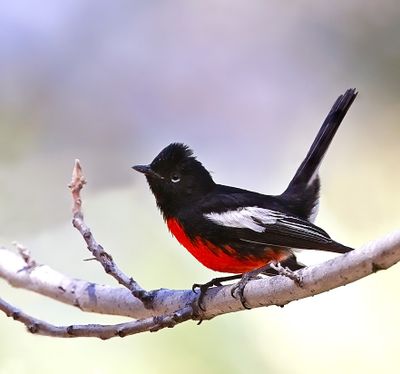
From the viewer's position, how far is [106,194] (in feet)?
10.4

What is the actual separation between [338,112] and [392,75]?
2.93ft

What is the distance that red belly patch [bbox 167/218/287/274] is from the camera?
2.11 meters

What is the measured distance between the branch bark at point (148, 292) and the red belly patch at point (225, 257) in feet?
0.56

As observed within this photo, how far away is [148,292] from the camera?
2.01m

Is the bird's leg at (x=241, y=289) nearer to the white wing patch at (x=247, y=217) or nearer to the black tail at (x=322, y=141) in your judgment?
the white wing patch at (x=247, y=217)

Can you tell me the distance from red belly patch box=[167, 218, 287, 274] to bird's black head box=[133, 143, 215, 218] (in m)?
0.09

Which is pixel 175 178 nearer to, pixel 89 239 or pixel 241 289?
pixel 89 239

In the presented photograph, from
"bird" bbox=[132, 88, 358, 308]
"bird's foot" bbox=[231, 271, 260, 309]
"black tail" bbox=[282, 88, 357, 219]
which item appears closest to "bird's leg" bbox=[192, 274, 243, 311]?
"bird" bbox=[132, 88, 358, 308]

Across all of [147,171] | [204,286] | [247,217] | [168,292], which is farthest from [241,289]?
[147,171]

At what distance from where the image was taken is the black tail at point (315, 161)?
7.90 ft

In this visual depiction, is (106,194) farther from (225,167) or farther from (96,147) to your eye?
(225,167)

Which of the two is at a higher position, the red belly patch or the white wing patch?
the white wing patch

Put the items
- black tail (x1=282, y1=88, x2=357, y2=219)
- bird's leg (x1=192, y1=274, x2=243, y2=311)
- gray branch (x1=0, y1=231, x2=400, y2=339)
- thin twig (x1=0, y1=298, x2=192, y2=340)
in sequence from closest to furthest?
gray branch (x1=0, y1=231, x2=400, y2=339) < thin twig (x1=0, y1=298, x2=192, y2=340) < bird's leg (x1=192, y1=274, x2=243, y2=311) < black tail (x1=282, y1=88, x2=357, y2=219)

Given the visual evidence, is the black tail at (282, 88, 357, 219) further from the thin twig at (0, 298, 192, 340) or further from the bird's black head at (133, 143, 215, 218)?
the thin twig at (0, 298, 192, 340)
